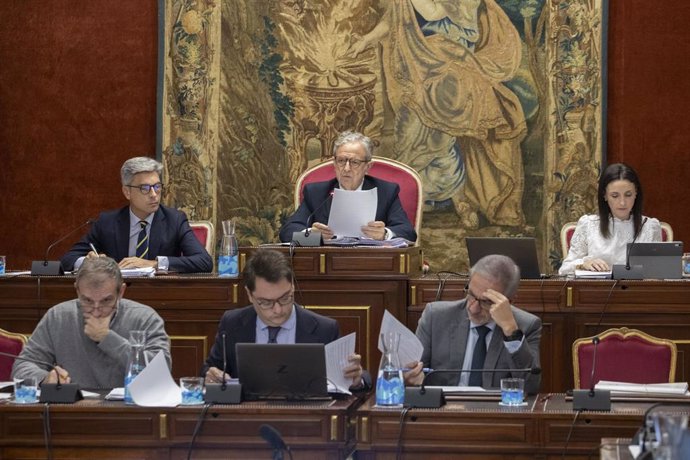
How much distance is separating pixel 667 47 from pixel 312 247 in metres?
3.46

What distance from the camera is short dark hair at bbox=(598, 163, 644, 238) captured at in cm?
734

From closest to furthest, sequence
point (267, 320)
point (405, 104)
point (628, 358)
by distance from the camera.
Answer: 1. point (267, 320)
2. point (628, 358)
3. point (405, 104)

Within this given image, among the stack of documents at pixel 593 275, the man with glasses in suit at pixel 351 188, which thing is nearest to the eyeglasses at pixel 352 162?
the man with glasses in suit at pixel 351 188

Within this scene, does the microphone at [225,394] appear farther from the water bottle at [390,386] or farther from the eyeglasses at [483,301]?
the eyeglasses at [483,301]

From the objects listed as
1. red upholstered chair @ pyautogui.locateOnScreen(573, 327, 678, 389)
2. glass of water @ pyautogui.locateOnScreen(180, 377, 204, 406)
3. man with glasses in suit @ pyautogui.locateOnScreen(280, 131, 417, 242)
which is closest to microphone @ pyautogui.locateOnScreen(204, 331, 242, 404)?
glass of water @ pyautogui.locateOnScreen(180, 377, 204, 406)

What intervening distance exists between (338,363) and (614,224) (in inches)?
129

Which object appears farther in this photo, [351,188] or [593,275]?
[351,188]

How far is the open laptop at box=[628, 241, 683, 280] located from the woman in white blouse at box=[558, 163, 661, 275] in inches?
27.0

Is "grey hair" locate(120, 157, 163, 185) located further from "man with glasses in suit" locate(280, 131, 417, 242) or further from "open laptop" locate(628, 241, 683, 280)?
Answer: "open laptop" locate(628, 241, 683, 280)

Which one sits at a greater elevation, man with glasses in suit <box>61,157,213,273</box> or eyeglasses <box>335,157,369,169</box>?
eyeglasses <box>335,157,369,169</box>

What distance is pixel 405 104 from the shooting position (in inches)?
354

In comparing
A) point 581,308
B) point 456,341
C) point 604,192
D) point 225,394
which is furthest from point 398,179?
point 225,394

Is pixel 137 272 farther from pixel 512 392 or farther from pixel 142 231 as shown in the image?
pixel 512 392

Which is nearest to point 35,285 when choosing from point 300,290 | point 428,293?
point 300,290
